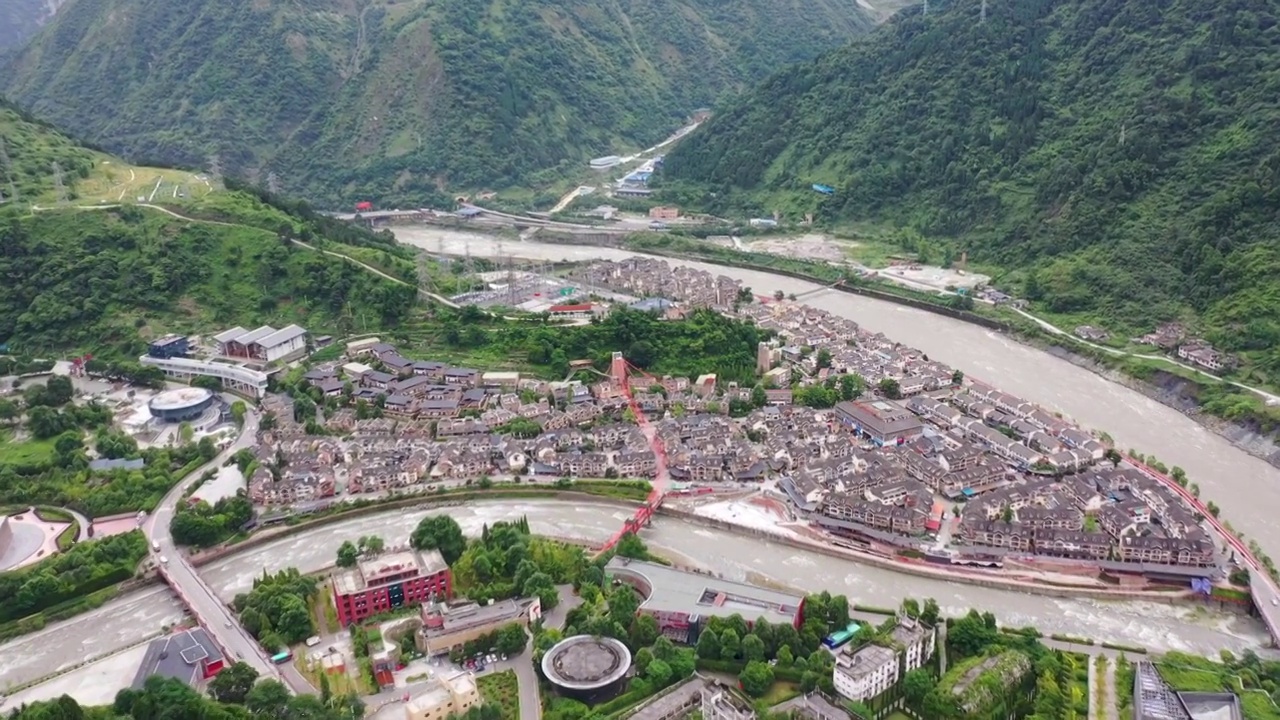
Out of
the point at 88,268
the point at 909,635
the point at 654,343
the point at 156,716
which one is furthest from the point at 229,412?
the point at 909,635

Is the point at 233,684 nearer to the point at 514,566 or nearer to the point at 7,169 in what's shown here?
the point at 514,566

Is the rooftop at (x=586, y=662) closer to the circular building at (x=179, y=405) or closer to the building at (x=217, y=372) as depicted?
the circular building at (x=179, y=405)

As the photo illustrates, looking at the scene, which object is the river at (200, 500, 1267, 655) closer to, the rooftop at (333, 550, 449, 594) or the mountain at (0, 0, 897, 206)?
the rooftop at (333, 550, 449, 594)

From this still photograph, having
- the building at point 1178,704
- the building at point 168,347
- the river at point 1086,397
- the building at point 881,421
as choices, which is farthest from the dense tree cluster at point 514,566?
the building at point 168,347

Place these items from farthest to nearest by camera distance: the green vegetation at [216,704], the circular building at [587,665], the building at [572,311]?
the building at [572,311], the circular building at [587,665], the green vegetation at [216,704]

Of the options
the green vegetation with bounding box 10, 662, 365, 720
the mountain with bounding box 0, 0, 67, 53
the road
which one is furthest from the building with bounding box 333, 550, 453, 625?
the mountain with bounding box 0, 0, 67, 53

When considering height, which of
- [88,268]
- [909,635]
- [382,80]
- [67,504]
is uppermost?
[382,80]

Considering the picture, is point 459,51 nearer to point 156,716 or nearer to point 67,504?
point 67,504
